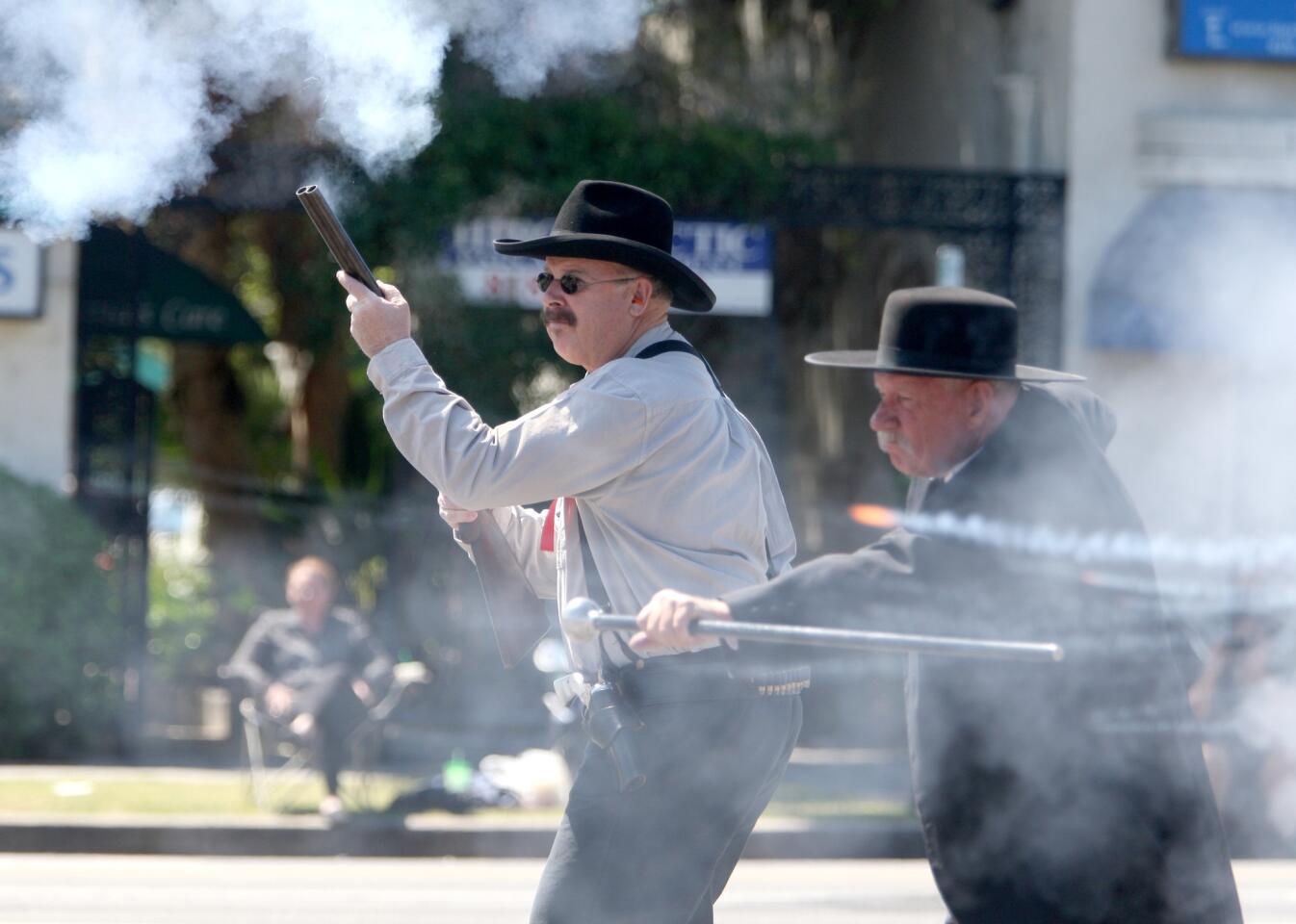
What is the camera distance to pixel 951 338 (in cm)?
311

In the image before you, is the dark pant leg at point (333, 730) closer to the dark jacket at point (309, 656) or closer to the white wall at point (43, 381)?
the dark jacket at point (309, 656)

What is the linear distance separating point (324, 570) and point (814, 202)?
447 centimetres

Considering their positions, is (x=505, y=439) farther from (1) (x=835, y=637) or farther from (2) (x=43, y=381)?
(2) (x=43, y=381)

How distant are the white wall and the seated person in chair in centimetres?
240

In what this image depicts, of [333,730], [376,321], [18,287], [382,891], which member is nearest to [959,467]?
[376,321]

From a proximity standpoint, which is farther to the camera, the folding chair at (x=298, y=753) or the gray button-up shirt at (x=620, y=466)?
the folding chair at (x=298, y=753)

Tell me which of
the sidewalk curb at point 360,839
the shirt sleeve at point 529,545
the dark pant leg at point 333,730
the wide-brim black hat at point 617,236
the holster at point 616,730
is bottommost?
the sidewalk curb at point 360,839

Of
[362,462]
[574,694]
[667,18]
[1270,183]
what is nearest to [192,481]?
[362,462]

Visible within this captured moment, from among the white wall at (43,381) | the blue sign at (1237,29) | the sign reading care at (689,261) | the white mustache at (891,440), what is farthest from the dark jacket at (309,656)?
the blue sign at (1237,29)

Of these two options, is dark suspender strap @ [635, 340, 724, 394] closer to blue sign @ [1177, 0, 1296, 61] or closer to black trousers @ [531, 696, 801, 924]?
black trousers @ [531, 696, 801, 924]

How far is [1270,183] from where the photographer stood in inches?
478

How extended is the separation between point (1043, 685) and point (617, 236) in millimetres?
1250

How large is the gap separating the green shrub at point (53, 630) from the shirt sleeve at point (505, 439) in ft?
25.8

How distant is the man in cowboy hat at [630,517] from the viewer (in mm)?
3262
